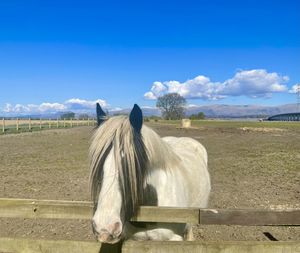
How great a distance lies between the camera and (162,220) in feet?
10.1

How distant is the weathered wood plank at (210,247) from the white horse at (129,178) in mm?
156

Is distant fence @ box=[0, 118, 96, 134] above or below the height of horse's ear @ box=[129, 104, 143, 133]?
below

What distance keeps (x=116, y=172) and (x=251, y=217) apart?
1.16 meters

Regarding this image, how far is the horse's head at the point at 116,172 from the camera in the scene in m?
2.56

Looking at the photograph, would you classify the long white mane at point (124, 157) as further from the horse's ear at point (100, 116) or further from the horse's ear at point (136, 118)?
A: the horse's ear at point (100, 116)

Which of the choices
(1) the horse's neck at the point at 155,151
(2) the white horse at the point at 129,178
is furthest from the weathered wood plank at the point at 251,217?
(1) the horse's neck at the point at 155,151

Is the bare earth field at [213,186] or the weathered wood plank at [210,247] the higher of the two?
the weathered wood plank at [210,247]

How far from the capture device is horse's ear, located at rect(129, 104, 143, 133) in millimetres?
2974

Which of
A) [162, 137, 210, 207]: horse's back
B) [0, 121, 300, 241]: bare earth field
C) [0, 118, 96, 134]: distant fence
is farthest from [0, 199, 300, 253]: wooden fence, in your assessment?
[0, 118, 96, 134]: distant fence

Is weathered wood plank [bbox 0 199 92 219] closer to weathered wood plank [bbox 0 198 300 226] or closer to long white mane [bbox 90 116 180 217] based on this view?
weathered wood plank [bbox 0 198 300 226]

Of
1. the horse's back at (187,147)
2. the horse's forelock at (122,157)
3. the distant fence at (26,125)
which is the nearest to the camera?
the horse's forelock at (122,157)

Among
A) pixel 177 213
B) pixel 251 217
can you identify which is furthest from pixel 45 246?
pixel 251 217

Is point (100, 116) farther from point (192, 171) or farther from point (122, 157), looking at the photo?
point (192, 171)

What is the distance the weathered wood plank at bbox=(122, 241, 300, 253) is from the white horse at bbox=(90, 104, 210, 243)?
156mm
